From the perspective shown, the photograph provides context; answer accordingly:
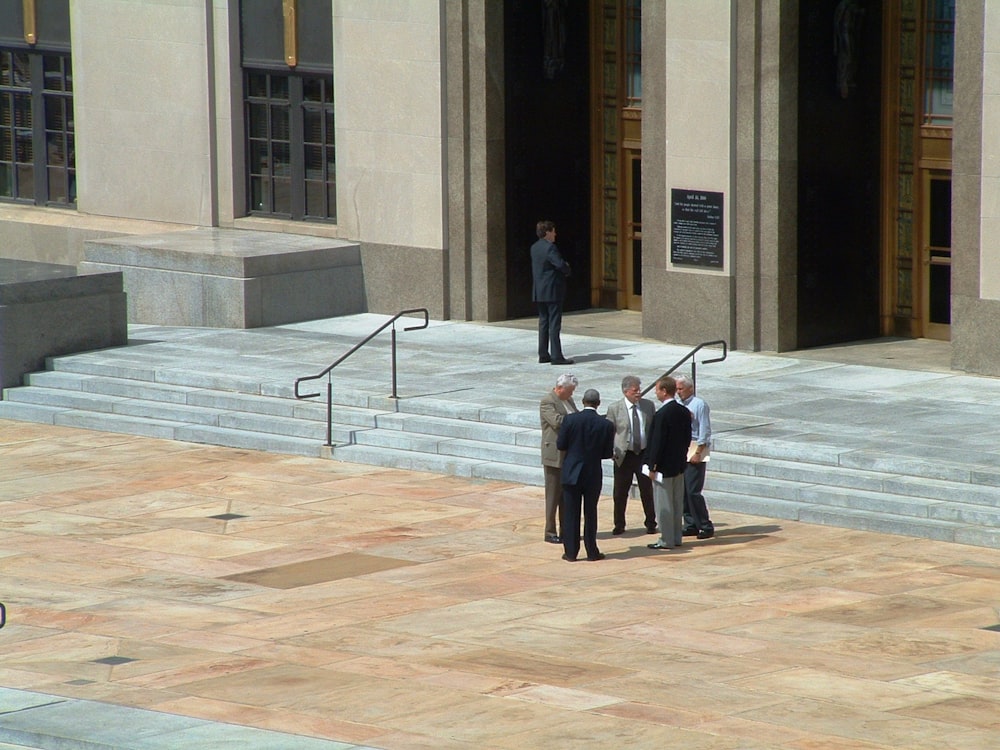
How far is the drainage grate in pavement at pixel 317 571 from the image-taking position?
1742 centimetres

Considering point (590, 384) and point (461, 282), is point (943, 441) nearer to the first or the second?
point (590, 384)

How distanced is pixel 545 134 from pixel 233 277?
16.7 ft

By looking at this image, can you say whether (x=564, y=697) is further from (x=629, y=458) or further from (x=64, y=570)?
(x=64, y=570)

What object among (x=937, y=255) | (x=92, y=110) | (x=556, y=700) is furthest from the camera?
(x=92, y=110)

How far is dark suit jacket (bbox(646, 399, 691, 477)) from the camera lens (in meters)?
17.8

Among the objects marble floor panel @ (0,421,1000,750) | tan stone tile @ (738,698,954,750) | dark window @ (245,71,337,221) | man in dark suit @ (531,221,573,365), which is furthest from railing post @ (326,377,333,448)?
tan stone tile @ (738,698,954,750)

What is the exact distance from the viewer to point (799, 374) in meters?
25.0

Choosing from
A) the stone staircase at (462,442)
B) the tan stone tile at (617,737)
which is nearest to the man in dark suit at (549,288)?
the stone staircase at (462,442)

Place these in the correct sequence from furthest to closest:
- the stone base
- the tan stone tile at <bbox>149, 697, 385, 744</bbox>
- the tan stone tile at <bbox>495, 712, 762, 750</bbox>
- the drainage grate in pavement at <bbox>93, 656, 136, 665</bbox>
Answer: the stone base
the drainage grate in pavement at <bbox>93, 656, 136, 665</bbox>
the tan stone tile at <bbox>149, 697, 385, 744</bbox>
the tan stone tile at <bbox>495, 712, 762, 750</bbox>

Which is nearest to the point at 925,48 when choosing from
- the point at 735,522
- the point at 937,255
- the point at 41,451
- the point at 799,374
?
the point at 937,255

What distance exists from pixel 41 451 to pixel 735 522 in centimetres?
873

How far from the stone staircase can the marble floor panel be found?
31 centimetres

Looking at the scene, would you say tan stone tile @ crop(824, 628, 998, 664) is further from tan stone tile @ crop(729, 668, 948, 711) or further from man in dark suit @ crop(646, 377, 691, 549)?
man in dark suit @ crop(646, 377, 691, 549)

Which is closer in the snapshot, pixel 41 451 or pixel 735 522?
pixel 735 522
